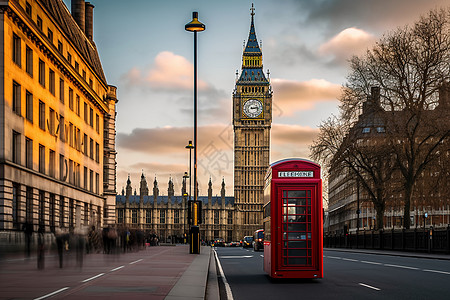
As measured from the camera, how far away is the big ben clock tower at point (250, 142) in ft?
614

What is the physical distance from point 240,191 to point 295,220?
174m

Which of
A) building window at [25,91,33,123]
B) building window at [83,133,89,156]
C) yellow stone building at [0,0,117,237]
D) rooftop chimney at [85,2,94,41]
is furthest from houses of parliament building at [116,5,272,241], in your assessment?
building window at [25,91,33,123]

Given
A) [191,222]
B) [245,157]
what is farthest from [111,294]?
[245,157]

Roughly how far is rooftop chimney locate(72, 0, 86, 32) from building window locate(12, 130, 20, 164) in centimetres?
3350

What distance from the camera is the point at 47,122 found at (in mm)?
44875

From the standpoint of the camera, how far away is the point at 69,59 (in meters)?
53.3

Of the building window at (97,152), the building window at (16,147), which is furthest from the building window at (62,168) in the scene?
the building window at (97,152)

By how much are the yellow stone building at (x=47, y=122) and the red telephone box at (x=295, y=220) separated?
9.23 metres

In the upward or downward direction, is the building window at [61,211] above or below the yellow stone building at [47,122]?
below

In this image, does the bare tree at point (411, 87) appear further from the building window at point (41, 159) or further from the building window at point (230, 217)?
the building window at point (230, 217)

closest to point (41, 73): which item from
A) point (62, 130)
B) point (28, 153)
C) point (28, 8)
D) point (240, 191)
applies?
point (28, 8)

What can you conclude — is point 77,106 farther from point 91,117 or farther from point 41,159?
point 41,159

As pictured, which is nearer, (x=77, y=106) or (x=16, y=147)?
(x=16, y=147)

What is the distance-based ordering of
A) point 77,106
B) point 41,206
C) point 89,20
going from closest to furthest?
point 41,206 < point 77,106 < point 89,20
